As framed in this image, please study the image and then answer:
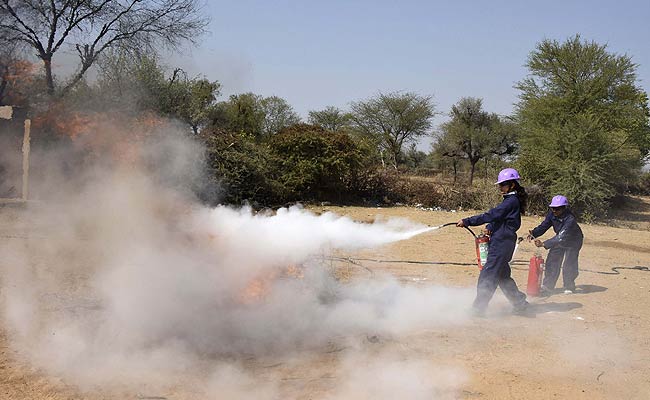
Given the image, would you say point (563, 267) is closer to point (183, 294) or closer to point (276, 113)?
point (183, 294)

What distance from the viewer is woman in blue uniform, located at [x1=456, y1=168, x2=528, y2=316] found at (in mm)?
6613

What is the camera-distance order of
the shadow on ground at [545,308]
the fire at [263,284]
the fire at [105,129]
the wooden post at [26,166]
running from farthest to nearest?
the wooden post at [26,166] < the fire at [105,129] < the shadow on ground at [545,308] < the fire at [263,284]

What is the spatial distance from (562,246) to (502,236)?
7.09 ft

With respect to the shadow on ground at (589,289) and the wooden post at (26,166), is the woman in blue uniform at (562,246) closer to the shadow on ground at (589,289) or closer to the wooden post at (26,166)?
the shadow on ground at (589,289)

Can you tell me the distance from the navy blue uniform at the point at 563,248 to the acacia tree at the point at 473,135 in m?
31.7

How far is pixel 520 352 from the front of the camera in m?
5.60

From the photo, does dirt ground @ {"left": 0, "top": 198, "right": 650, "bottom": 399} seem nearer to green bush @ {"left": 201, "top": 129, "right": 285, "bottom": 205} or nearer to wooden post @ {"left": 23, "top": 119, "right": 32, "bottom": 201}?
wooden post @ {"left": 23, "top": 119, "right": 32, "bottom": 201}

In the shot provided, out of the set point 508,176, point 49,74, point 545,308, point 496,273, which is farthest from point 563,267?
point 49,74

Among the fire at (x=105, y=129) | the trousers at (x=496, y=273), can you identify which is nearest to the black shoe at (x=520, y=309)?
the trousers at (x=496, y=273)

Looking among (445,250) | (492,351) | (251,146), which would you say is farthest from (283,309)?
(251,146)

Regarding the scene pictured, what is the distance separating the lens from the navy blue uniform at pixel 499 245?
260 inches

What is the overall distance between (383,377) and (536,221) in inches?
644

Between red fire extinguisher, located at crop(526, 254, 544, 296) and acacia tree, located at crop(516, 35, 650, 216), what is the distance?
49.8 ft

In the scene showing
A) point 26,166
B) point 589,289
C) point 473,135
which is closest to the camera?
point 589,289
